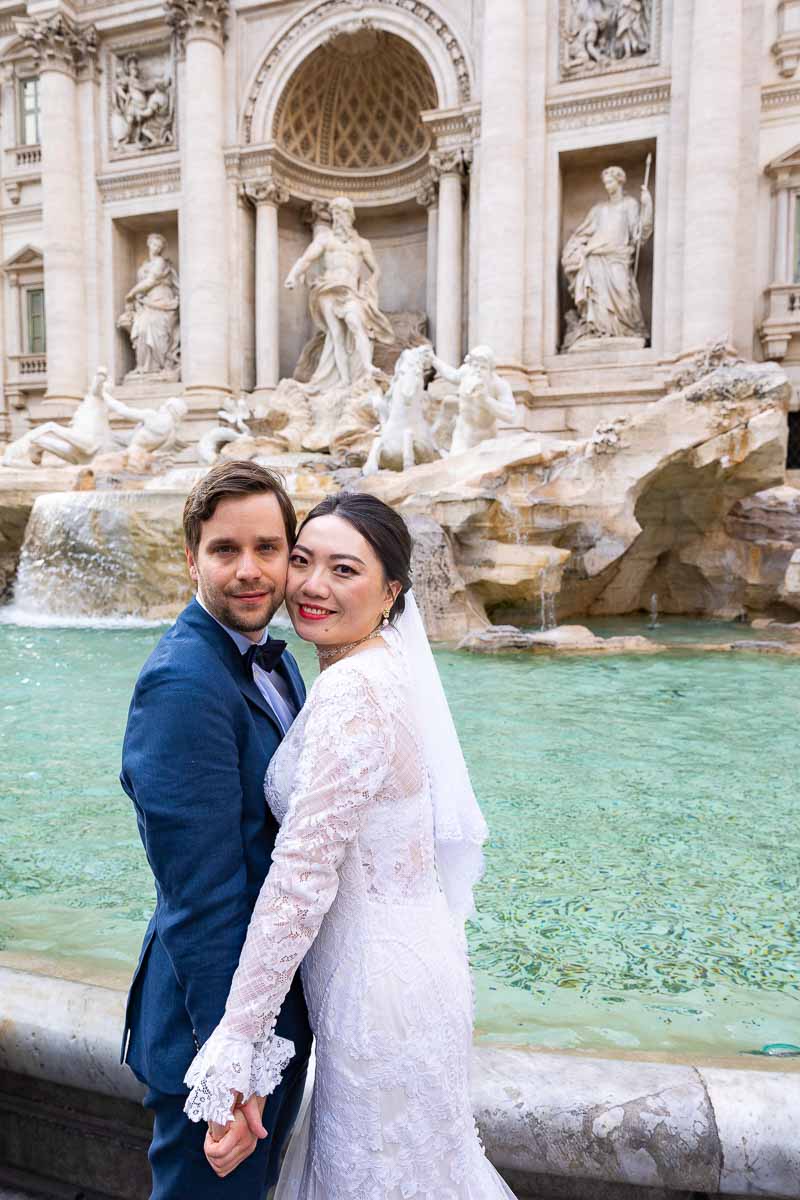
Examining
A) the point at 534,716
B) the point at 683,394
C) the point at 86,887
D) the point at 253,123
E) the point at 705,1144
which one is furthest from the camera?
the point at 253,123

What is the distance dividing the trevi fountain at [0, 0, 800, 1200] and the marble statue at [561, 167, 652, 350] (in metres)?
0.07

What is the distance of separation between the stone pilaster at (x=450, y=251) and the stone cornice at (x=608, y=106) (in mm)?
1738

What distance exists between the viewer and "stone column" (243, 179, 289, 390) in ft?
52.5

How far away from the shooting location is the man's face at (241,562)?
1.25 metres

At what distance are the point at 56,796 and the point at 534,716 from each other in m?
2.72

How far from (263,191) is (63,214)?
14.9ft

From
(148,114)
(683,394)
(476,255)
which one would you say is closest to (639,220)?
(476,255)

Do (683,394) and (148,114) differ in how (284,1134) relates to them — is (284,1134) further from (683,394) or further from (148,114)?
(148,114)

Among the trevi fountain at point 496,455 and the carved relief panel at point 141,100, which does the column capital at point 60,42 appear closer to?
the trevi fountain at point 496,455

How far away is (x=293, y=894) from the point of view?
111cm

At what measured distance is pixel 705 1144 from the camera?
1306 mm

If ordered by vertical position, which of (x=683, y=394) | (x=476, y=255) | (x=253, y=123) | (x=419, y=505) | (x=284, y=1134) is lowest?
(x=284, y=1134)

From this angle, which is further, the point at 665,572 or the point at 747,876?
the point at 665,572

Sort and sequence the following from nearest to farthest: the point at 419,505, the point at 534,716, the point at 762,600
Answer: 1. the point at 534,716
2. the point at 419,505
3. the point at 762,600
